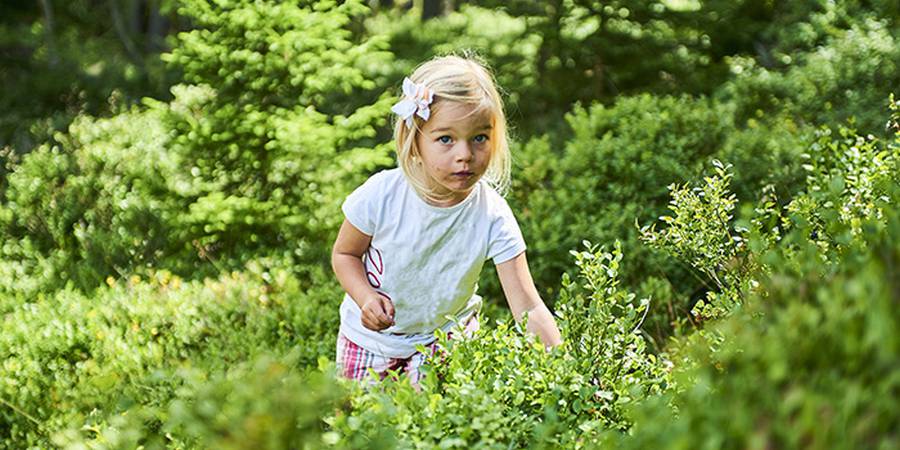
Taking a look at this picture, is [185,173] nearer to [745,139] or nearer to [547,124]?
[745,139]

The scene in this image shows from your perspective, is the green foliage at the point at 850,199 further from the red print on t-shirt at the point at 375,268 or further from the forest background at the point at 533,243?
the red print on t-shirt at the point at 375,268

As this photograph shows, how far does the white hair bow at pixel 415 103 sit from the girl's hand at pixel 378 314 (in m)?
0.65

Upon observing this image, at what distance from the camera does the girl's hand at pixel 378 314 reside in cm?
293

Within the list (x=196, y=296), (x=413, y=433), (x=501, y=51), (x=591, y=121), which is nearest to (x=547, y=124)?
(x=501, y=51)

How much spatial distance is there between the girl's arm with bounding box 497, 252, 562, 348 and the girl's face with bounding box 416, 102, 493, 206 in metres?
0.34

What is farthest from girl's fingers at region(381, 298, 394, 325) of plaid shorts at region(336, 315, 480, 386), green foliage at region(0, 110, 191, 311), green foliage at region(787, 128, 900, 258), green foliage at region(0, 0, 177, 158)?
green foliage at region(0, 0, 177, 158)

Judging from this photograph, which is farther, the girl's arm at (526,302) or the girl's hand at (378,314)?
the girl's arm at (526,302)

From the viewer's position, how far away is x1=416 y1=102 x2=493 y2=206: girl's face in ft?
9.96

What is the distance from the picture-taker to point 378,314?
9.64ft

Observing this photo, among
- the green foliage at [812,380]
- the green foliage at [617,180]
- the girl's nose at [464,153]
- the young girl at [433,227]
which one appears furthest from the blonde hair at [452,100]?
the green foliage at [617,180]

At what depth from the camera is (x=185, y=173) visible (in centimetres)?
586

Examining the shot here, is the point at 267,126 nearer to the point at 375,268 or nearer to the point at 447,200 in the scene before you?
the point at 375,268

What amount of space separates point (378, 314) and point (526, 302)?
54cm

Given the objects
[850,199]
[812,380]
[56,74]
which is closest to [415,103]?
[850,199]
